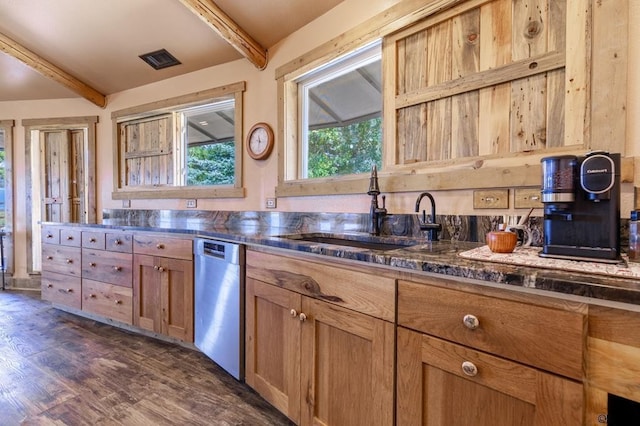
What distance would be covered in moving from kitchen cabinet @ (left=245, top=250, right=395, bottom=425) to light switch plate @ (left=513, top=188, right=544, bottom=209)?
0.74m

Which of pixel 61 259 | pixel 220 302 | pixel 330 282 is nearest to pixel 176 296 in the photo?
pixel 220 302

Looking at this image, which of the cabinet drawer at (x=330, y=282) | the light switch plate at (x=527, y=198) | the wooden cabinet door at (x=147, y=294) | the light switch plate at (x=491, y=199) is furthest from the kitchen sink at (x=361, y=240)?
the wooden cabinet door at (x=147, y=294)

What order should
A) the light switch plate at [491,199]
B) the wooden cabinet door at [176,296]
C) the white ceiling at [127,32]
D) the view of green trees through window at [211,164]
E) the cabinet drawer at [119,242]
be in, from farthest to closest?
the view of green trees through window at [211,164], the cabinet drawer at [119,242], the white ceiling at [127,32], the wooden cabinet door at [176,296], the light switch plate at [491,199]

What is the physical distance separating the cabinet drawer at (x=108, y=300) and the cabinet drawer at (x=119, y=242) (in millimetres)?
318

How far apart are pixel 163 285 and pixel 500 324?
7.34 ft

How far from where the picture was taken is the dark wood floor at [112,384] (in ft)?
5.22

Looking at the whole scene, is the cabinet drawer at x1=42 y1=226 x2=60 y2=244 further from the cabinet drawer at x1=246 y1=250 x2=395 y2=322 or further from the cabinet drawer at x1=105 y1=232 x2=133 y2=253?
the cabinet drawer at x1=246 y1=250 x2=395 y2=322

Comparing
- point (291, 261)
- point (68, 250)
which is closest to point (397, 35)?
point (291, 261)

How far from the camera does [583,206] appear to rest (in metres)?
0.93

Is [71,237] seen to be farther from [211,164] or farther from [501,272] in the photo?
[501,272]

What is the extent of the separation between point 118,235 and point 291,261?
76.4 inches

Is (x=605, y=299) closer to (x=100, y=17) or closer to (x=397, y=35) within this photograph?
(x=397, y=35)

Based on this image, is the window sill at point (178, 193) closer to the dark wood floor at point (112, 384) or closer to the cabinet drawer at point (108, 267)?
the cabinet drawer at point (108, 267)

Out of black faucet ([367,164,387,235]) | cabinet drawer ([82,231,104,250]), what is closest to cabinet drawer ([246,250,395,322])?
black faucet ([367,164,387,235])
